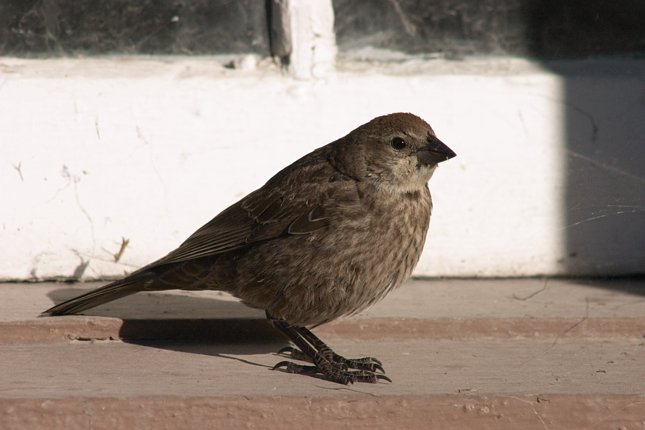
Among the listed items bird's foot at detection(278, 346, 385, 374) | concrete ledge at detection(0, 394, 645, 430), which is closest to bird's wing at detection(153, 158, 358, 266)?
bird's foot at detection(278, 346, 385, 374)

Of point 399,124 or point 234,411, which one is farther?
point 399,124

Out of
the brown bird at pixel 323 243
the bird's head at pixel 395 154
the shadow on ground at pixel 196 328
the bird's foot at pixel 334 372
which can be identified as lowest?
the shadow on ground at pixel 196 328

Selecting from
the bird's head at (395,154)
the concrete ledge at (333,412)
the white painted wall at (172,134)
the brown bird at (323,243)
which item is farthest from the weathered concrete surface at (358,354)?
the bird's head at (395,154)

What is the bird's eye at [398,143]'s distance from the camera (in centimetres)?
392

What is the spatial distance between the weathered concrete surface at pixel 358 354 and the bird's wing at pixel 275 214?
0.29m

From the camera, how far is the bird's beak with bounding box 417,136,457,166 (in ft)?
12.6

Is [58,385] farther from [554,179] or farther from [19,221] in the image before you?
[554,179]

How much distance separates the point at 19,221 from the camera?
4.63m

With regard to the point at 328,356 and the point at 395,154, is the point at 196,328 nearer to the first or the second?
the point at 328,356

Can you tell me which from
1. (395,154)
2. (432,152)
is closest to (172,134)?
(395,154)

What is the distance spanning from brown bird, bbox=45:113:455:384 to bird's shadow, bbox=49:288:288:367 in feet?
0.35

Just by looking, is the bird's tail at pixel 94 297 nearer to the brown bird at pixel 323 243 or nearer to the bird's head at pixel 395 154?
the brown bird at pixel 323 243

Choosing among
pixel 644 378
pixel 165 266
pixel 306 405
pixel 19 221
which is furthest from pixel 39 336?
pixel 644 378

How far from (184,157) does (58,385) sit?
1.47m
